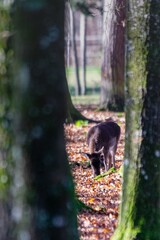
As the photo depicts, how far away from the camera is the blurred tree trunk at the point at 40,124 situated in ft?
16.8

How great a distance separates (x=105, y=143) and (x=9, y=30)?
8391mm

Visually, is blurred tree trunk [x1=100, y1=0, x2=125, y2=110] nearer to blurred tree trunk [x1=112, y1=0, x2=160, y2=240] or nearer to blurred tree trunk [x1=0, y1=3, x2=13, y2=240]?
blurred tree trunk [x1=112, y1=0, x2=160, y2=240]

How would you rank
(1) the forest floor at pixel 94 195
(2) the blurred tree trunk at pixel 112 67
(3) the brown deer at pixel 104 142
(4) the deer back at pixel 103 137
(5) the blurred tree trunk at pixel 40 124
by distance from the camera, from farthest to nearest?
1. (2) the blurred tree trunk at pixel 112 67
2. (4) the deer back at pixel 103 137
3. (3) the brown deer at pixel 104 142
4. (1) the forest floor at pixel 94 195
5. (5) the blurred tree trunk at pixel 40 124

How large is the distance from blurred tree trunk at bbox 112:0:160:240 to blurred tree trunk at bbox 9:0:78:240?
1.76m

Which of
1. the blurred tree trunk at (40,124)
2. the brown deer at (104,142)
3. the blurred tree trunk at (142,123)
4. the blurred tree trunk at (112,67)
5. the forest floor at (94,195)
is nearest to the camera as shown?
the blurred tree trunk at (40,124)

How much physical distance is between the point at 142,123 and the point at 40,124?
78.0 inches

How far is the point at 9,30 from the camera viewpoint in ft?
16.9

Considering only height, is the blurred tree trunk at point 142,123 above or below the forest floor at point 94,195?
above

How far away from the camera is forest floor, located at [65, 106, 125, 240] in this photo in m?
8.19

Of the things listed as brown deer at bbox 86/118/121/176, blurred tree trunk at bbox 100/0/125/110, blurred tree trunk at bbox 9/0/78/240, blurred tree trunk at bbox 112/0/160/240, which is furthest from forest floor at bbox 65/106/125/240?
blurred tree trunk at bbox 100/0/125/110

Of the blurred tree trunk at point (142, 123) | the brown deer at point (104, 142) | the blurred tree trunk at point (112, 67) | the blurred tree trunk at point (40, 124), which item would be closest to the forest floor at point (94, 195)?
the brown deer at point (104, 142)

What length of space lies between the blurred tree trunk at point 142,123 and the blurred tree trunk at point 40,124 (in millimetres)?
1760

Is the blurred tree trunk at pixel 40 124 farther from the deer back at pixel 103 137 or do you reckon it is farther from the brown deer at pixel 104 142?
the deer back at pixel 103 137

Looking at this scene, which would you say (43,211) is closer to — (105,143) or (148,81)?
(148,81)
